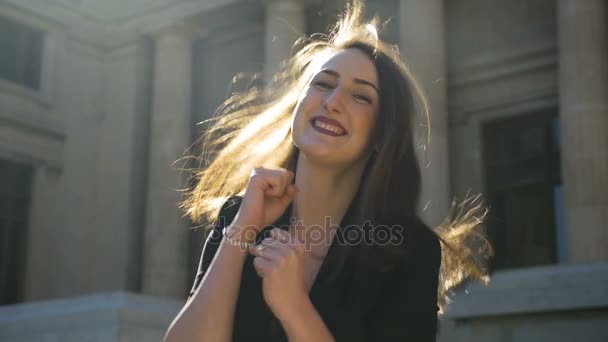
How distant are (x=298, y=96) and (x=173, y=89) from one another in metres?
22.2

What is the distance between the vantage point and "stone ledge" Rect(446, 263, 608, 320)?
22.0 feet

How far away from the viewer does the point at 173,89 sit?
25016 mm

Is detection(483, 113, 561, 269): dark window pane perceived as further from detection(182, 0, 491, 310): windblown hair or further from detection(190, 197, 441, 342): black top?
detection(190, 197, 441, 342): black top

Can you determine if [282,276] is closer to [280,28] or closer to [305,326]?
[305,326]

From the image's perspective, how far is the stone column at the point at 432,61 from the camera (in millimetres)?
19922

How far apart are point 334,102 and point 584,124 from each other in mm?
16239

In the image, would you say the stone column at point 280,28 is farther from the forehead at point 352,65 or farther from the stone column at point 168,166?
the forehead at point 352,65

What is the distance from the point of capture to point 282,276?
239 centimetres

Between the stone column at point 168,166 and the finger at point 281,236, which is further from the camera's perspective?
the stone column at point 168,166

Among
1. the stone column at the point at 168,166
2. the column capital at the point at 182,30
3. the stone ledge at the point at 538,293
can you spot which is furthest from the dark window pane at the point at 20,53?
the stone ledge at the point at 538,293

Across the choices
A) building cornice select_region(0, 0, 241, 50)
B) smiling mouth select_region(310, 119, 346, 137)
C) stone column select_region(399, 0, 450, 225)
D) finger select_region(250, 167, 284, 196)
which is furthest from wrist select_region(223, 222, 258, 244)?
building cornice select_region(0, 0, 241, 50)

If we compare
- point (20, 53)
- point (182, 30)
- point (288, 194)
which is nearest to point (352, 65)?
point (288, 194)

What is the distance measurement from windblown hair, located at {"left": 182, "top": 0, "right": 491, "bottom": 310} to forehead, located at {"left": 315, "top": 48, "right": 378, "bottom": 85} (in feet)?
0.09

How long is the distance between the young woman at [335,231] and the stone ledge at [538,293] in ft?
12.6
